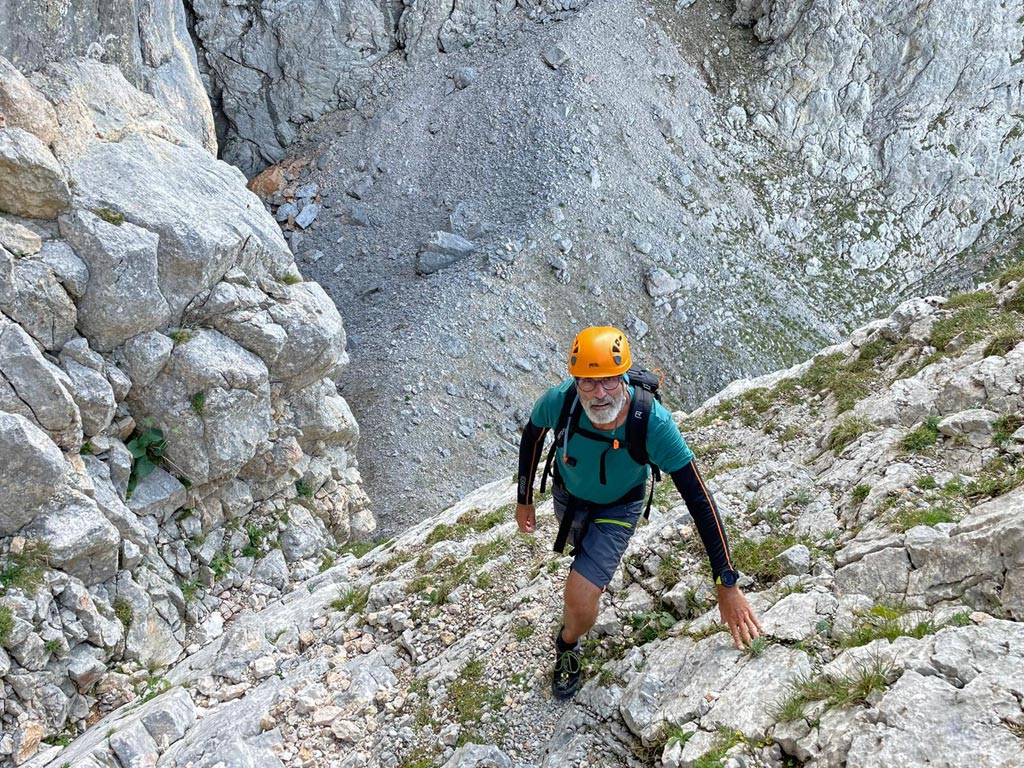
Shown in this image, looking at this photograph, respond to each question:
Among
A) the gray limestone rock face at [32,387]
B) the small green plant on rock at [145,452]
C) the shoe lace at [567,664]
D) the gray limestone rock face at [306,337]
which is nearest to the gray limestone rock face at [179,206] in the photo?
the gray limestone rock face at [306,337]

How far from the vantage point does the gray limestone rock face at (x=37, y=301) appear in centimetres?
1317

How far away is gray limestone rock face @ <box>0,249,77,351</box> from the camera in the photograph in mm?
13172

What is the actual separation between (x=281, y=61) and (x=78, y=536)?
31.7 metres

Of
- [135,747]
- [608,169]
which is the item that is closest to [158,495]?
[135,747]

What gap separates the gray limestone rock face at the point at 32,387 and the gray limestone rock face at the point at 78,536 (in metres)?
1.29

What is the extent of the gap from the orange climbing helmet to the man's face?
0.08 metres

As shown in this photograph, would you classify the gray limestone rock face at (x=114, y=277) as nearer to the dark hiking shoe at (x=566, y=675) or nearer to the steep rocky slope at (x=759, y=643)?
the steep rocky slope at (x=759, y=643)

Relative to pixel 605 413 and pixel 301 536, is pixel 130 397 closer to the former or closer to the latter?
pixel 301 536

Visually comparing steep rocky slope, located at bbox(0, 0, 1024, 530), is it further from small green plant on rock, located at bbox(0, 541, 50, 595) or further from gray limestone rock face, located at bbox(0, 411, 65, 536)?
small green plant on rock, located at bbox(0, 541, 50, 595)

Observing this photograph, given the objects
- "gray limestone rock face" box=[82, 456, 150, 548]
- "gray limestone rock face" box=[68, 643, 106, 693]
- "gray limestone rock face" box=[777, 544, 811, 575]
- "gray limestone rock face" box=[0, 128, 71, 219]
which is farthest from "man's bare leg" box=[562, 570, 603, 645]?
"gray limestone rock face" box=[0, 128, 71, 219]

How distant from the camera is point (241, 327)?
17328mm

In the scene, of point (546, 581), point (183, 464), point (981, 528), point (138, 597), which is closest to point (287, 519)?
point (183, 464)

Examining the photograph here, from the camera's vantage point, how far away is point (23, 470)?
12633 mm

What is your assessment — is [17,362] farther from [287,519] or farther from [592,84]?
[592,84]
